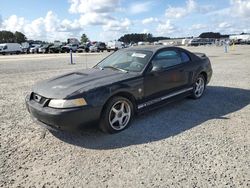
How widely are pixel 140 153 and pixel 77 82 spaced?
1.61 m

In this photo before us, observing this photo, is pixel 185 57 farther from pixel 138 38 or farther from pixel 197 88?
pixel 138 38

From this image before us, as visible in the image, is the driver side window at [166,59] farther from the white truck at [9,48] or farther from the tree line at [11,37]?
the tree line at [11,37]

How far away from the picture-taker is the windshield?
488 centimetres

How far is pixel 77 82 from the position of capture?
4.27 metres

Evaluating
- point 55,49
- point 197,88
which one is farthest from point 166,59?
point 55,49

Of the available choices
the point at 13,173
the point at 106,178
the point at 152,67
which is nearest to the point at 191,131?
the point at 152,67

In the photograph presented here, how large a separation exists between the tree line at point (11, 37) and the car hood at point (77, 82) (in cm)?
9857

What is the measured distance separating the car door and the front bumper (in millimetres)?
1267

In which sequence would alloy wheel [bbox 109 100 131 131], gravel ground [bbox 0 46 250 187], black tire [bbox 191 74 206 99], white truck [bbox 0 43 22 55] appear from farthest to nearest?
white truck [bbox 0 43 22 55], black tire [bbox 191 74 206 99], alloy wheel [bbox 109 100 131 131], gravel ground [bbox 0 46 250 187]

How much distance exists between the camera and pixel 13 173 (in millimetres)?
3180

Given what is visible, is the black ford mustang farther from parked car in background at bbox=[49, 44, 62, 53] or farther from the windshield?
parked car in background at bbox=[49, 44, 62, 53]

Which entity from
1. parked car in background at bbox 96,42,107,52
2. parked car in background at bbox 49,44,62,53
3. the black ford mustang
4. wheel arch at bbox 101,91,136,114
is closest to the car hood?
the black ford mustang

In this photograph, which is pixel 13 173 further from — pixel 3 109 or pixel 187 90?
pixel 187 90

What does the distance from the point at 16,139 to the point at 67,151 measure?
1032 millimetres
